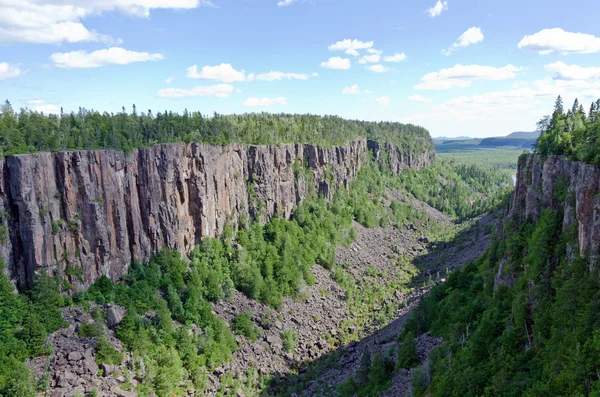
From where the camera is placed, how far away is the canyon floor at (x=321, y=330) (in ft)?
176

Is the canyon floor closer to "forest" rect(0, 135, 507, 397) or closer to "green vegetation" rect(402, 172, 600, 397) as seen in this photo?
"forest" rect(0, 135, 507, 397)

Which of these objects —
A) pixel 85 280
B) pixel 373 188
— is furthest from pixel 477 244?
pixel 85 280

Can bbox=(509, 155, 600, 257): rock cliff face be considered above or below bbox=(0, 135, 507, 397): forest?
above

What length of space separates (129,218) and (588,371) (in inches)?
2605

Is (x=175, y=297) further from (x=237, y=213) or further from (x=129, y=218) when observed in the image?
(x=237, y=213)

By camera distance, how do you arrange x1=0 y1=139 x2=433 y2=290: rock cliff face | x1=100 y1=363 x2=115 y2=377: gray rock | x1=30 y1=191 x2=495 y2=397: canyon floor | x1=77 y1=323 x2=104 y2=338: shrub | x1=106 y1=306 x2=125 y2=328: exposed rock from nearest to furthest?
1. x1=30 y1=191 x2=495 y2=397: canyon floor
2. x1=100 y1=363 x2=115 y2=377: gray rock
3. x1=77 y1=323 x2=104 y2=338: shrub
4. x1=0 y1=139 x2=433 y2=290: rock cliff face
5. x1=106 y1=306 x2=125 y2=328: exposed rock

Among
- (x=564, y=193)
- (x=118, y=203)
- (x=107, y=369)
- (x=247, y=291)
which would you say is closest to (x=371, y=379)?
(x=564, y=193)

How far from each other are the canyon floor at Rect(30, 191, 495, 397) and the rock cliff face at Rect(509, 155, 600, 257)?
2202cm

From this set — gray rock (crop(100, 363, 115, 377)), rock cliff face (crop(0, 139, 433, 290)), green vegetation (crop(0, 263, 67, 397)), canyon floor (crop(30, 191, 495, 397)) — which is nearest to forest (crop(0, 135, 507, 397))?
green vegetation (crop(0, 263, 67, 397))

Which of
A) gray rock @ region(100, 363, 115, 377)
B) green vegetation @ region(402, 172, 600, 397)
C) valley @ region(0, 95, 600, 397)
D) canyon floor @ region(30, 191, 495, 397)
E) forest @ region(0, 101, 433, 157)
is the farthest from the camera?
forest @ region(0, 101, 433, 157)

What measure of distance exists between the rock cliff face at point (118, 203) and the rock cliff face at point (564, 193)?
56.9 m

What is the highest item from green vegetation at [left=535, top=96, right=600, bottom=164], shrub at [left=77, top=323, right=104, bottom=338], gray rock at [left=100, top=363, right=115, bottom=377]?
green vegetation at [left=535, top=96, right=600, bottom=164]

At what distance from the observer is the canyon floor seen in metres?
53.8

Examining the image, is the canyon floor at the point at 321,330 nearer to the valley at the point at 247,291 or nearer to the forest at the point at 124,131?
Result: the valley at the point at 247,291
